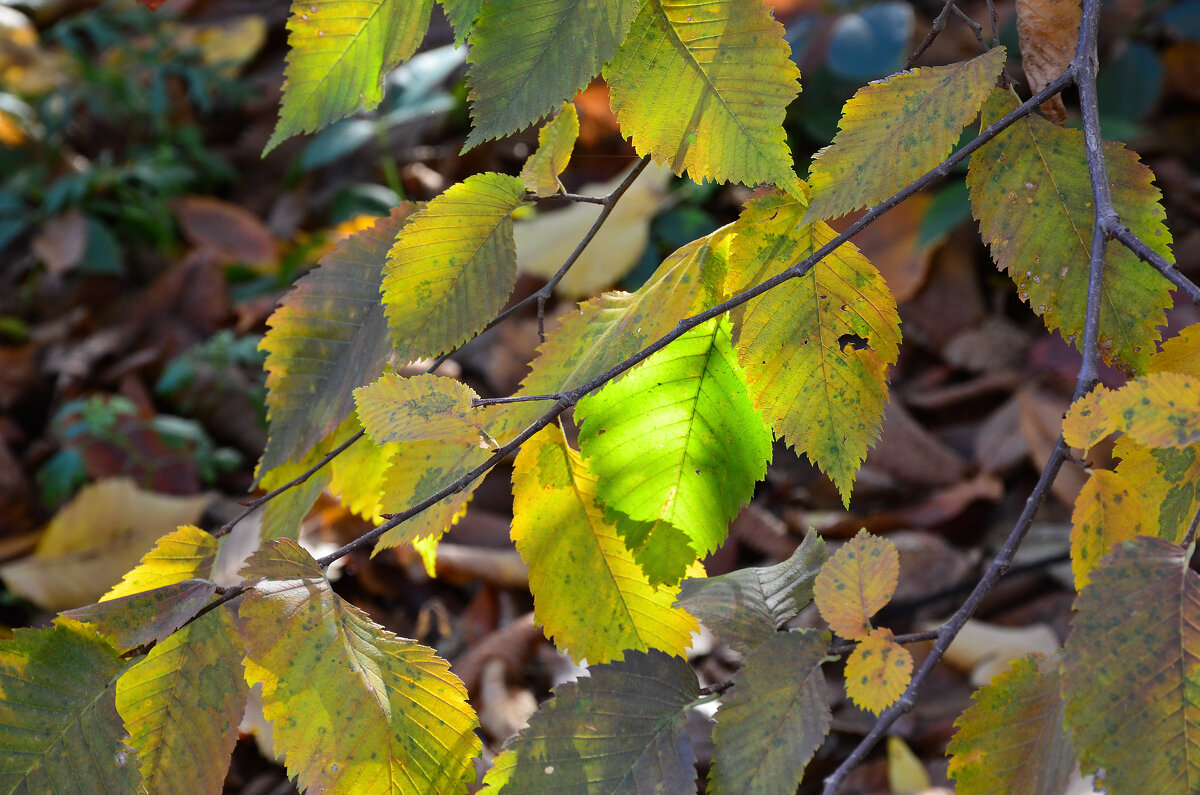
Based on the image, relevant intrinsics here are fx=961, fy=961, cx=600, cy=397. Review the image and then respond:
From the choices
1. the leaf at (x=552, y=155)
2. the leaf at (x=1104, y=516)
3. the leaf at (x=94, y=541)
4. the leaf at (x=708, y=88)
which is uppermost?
the leaf at (x=708, y=88)

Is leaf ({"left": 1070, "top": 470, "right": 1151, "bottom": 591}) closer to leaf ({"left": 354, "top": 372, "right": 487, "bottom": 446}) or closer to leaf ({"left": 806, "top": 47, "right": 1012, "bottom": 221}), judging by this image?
leaf ({"left": 806, "top": 47, "right": 1012, "bottom": 221})

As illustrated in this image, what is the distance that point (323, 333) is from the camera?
643 mm

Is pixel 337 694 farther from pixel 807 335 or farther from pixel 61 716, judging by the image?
pixel 807 335

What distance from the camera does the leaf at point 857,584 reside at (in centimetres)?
46

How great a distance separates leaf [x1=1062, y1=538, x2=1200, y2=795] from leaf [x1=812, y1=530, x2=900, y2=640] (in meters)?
0.10

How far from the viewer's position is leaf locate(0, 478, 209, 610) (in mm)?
1521

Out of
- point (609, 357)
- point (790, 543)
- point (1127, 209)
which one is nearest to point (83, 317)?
point (790, 543)

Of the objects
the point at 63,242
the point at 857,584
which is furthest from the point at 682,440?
the point at 63,242

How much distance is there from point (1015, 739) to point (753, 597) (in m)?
0.15

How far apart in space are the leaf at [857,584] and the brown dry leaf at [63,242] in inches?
89.2

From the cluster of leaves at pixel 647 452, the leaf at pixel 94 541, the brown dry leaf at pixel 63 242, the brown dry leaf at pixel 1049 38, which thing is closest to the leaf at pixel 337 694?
A: the cluster of leaves at pixel 647 452

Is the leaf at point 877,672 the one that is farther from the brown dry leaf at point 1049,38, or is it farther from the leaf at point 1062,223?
the brown dry leaf at point 1049,38

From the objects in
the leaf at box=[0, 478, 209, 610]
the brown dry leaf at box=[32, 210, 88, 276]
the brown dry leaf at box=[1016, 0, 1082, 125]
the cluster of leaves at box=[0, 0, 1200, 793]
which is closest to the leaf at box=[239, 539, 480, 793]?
the cluster of leaves at box=[0, 0, 1200, 793]

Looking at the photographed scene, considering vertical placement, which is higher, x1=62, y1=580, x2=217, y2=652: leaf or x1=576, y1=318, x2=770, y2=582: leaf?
x1=62, y1=580, x2=217, y2=652: leaf
